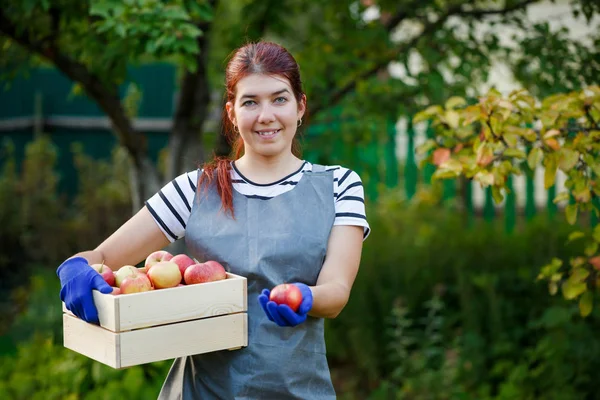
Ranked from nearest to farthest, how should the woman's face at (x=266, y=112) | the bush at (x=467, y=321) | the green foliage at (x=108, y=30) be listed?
the woman's face at (x=266, y=112) → the green foliage at (x=108, y=30) → the bush at (x=467, y=321)

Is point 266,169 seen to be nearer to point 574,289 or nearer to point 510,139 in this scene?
point 510,139

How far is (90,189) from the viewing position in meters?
7.05

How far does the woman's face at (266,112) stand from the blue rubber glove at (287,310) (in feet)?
1.44

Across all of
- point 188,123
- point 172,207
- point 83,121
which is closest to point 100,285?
point 172,207

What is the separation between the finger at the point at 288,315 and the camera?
1686 millimetres

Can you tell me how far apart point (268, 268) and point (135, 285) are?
0.34 m

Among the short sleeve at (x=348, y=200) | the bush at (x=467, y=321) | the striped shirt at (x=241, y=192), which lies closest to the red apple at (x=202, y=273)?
the striped shirt at (x=241, y=192)

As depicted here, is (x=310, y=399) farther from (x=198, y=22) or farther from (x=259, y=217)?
(x=198, y=22)

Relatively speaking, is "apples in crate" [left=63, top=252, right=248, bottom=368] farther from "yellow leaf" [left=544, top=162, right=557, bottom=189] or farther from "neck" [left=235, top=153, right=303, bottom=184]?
"yellow leaf" [left=544, top=162, right=557, bottom=189]

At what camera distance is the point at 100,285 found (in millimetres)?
1809

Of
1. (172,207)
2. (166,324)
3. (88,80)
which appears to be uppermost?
(88,80)

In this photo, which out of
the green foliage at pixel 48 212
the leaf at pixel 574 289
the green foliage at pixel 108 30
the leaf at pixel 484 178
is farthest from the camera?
the green foliage at pixel 48 212

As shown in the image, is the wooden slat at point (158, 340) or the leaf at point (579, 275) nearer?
the wooden slat at point (158, 340)

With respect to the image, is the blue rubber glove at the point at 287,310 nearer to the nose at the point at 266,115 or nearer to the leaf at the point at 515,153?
the nose at the point at 266,115
